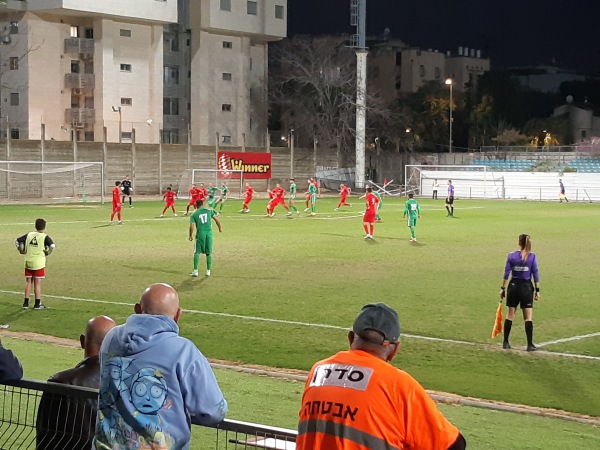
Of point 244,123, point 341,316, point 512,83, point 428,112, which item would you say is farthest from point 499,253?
point 512,83

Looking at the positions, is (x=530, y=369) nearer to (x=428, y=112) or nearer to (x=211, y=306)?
(x=211, y=306)

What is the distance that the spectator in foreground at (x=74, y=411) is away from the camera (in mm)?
5478

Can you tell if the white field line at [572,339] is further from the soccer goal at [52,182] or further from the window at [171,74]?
the window at [171,74]

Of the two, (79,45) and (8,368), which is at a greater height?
(79,45)

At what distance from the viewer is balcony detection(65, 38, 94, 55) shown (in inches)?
2881

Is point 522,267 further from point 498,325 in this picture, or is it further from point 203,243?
point 203,243

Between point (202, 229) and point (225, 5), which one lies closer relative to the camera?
point (202, 229)

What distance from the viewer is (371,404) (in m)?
4.10

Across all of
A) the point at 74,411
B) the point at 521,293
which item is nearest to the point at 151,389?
the point at 74,411

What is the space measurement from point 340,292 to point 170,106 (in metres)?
67.9

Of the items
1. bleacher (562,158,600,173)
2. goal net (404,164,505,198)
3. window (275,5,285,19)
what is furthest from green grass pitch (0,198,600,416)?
window (275,5,285,19)

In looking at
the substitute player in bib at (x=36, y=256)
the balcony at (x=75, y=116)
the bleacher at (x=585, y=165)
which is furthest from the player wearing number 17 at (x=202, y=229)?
the bleacher at (x=585, y=165)

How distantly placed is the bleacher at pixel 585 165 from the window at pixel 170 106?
118ft

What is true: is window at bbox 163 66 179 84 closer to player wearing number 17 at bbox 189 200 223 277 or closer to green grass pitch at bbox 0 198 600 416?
green grass pitch at bbox 0 198 600 416
